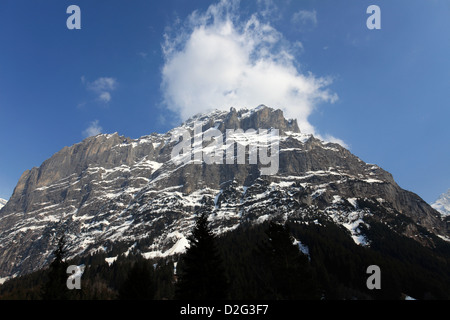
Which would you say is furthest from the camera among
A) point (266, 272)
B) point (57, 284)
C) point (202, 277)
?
point (266, 272)

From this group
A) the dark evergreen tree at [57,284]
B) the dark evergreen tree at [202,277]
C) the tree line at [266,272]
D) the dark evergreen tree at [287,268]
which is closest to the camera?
the dark evergreen tree at [202,277]

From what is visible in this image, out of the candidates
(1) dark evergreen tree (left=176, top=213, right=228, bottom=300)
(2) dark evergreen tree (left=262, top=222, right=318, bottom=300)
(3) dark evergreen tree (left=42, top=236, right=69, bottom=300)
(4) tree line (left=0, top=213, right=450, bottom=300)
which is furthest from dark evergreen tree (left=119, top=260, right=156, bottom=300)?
(2) dark evergreen tree (left=262, top=222, right=318, bottom=300)

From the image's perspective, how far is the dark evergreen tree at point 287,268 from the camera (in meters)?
41.3

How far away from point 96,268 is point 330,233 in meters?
128

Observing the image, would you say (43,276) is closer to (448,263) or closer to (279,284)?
(279,284)

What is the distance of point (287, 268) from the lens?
41406mm

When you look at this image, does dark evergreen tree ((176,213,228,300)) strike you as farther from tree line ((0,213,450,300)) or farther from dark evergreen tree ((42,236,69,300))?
dark evergreen tree ((42,236,69,300))

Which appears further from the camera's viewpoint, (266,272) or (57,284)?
(266,272)

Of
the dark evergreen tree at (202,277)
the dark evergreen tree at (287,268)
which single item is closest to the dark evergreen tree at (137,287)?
the dark evergreen tree at (202,277)

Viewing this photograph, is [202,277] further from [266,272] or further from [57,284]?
[266,272]

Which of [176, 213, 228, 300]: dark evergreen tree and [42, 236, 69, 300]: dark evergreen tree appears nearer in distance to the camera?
[176, 213, 228, 300]: dark evergreen tree

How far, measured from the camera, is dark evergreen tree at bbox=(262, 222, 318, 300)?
4134 cm

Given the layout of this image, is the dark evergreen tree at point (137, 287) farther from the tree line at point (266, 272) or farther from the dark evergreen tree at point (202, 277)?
the dark evergreen tree at point (202, 277)

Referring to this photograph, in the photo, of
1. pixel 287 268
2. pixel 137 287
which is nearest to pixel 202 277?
pixel 137 287
